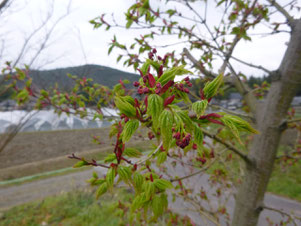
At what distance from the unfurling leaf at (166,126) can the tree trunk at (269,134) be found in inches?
53.0

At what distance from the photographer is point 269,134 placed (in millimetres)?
1555

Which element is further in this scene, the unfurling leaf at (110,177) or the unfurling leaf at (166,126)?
the unfurling leaf at (110,177)

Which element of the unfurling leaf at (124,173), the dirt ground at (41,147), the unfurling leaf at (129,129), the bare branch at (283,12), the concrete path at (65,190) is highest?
the bare branch at (283,12)

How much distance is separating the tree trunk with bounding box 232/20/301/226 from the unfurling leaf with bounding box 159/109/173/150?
135 centimetres

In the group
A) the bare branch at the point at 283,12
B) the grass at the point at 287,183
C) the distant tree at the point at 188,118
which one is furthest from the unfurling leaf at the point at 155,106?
the grass at the point at 287,183

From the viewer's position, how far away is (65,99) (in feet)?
7.65

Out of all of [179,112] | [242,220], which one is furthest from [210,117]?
[242,220]

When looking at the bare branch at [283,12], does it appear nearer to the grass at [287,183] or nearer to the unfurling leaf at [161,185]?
the unfurling leaf at [161,185]

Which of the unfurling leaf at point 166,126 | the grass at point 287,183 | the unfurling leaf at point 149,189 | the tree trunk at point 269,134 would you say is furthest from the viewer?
the grass at point 287,183

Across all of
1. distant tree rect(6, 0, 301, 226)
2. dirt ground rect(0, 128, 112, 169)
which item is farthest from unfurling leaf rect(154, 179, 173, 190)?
dirt ground rect(0, 128, 112, 169)

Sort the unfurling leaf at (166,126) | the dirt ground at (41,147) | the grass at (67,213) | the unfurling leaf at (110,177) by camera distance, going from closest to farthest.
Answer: the unfurling leaf at (166,126)
the unfurling leaf at (110,177)
the grass at (67,213)
the dirt ground at (41,147)

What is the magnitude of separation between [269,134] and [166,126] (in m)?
1.41

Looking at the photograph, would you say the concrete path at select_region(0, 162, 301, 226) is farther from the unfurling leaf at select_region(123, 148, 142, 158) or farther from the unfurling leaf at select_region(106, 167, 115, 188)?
the unfurling leaf at select_region(106, 167, 115, 188)

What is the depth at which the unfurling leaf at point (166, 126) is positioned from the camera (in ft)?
1.74
